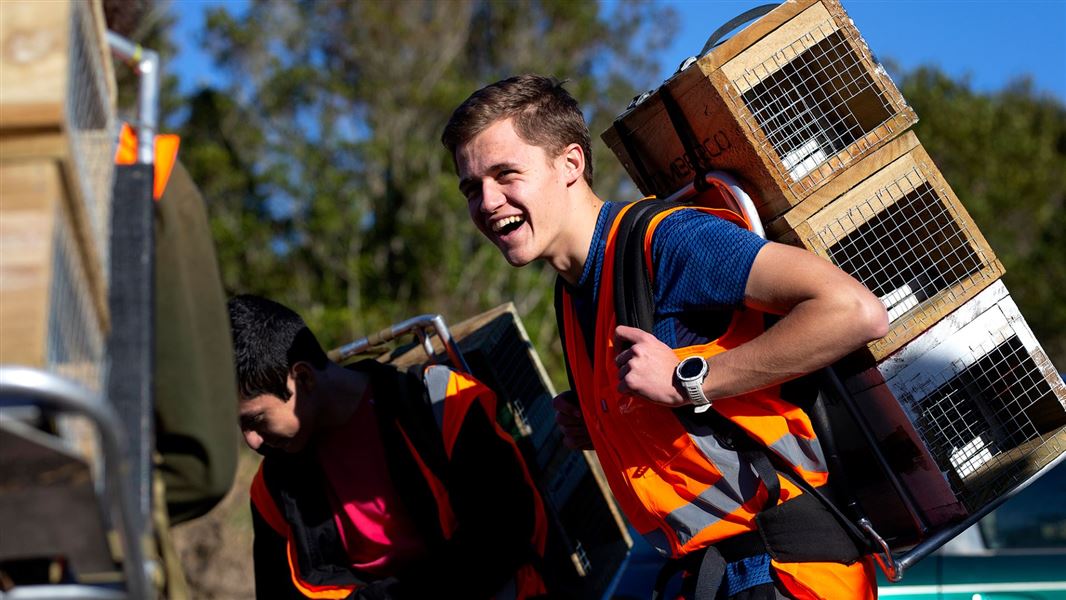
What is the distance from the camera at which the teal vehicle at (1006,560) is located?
4.29 m

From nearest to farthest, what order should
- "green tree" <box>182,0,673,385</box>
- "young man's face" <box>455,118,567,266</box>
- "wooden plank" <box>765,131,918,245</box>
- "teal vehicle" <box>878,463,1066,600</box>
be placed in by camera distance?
"wooden plank" <box>765,131,918,245</box>, "young man's face" <box>455,118,567,266</box>, "teal vehicle" <box>878,463,1066,600</box>, "green tree" <box>182,0,673,385</box>

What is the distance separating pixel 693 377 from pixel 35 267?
4.52 feet

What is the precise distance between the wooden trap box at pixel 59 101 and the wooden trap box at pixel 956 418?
5.86 feet

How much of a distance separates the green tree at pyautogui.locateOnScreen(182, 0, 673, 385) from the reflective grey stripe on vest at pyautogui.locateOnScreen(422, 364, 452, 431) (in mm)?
9362

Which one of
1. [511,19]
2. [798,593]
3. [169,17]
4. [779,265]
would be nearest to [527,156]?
[779,265]

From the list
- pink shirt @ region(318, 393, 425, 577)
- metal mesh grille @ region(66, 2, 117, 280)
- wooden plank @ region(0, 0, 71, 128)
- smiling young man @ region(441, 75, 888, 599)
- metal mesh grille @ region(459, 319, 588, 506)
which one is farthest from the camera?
metal mesh grille @ region(459, 319, 588, 506)

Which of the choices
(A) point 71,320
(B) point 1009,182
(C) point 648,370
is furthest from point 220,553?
(B) point 1009,182

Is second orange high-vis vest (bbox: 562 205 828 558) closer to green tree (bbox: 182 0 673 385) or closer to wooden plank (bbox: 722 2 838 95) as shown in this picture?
wooden plank (bbox: 722 2 838 95)

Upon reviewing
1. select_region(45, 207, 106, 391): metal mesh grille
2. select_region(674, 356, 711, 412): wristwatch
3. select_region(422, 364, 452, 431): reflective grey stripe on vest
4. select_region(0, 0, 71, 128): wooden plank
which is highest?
select_region(0, 0, 71, 128): wooden plank

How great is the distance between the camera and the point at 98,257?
1.54 metres

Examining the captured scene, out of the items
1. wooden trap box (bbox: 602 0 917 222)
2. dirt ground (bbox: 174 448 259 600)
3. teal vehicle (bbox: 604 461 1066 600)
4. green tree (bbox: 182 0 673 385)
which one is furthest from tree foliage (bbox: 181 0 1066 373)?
wooden trap box (bbox: 602 0 917 222)

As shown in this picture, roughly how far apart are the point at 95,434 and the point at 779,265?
1383mm

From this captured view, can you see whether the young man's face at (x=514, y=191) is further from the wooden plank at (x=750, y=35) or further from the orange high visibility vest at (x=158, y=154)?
the orange high visibility vest at (x=158, y=154)

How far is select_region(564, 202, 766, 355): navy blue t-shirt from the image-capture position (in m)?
2.37
